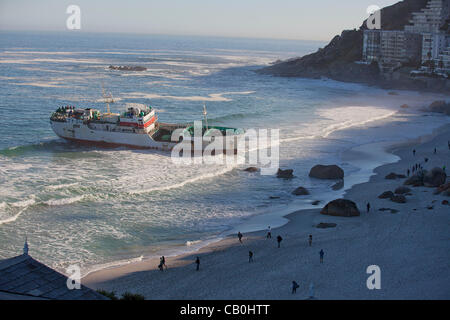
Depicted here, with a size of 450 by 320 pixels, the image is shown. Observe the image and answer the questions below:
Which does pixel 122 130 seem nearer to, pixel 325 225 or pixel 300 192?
pixel 300 192

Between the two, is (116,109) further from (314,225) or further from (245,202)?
(314,225)

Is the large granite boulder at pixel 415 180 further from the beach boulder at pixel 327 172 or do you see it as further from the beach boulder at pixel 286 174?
the beach boulder at pixel 286 174

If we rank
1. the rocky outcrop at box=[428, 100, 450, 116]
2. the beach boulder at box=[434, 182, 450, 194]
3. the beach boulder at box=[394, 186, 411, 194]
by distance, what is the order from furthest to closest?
the rocky outcrop at box=[428, 100, 450, 116] < the beach boulder at box=[394, 186, 411, 194] < the beach boulder at box=[434, 182, 450, 194]

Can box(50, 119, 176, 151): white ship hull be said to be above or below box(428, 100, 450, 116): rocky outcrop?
below

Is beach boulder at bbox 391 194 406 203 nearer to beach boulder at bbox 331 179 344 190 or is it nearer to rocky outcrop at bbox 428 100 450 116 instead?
beach boulder at bbox 331 179 344 190

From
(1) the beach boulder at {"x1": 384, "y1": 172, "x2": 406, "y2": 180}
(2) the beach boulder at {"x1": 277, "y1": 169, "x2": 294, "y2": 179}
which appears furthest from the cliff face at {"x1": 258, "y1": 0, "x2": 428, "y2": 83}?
(2) the beach boulder at {"x1": 277, "y1": 169, "x2": 294, "y2": 179}

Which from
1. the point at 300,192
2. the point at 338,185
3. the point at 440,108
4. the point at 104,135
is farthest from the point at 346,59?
the point at 300,192

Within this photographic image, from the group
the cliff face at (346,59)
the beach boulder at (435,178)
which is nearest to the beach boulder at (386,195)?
the beach boulder at (435,178)
